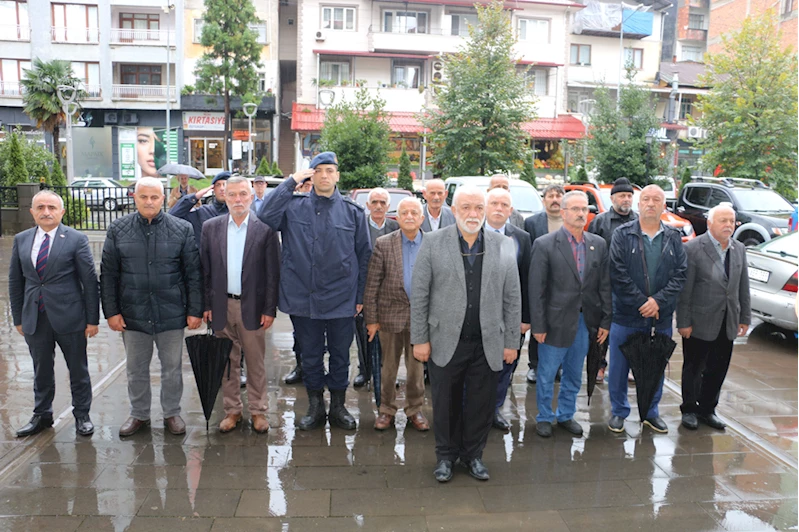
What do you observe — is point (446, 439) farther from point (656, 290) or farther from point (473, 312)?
point (656, 290)

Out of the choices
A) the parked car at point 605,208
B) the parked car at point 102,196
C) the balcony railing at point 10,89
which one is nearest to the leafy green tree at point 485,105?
the parked car at point 605,208

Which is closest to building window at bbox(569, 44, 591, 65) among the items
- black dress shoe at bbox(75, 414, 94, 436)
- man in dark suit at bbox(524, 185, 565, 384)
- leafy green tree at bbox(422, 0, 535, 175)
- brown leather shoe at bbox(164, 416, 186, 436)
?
leafy green tree at bbox(422, 0, 535, 175)

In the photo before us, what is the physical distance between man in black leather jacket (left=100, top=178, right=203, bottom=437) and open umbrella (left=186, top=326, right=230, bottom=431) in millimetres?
162

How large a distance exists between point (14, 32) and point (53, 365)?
39.4 m

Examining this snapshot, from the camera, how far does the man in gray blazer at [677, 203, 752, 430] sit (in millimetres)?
5652

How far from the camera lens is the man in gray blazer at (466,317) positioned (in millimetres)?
4578

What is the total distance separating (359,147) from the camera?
64.1 ft

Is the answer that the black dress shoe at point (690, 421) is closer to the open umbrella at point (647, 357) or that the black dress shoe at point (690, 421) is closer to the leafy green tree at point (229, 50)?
the open umbrella at point (647, 357)

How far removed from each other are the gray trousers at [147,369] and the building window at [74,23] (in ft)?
123

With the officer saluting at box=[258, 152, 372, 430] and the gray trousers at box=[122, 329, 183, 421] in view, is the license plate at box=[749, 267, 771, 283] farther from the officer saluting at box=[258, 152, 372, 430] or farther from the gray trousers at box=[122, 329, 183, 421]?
the gray trousers at box=[122, 329, 183, 421]

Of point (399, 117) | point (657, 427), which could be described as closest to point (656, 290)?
point (657, 427)

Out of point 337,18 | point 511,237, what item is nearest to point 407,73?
point 337,18

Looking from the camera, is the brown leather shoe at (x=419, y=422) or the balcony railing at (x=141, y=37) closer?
the brown leather shoe at (x=419, y=422)

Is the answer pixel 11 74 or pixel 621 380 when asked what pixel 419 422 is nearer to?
pixel 621 380
